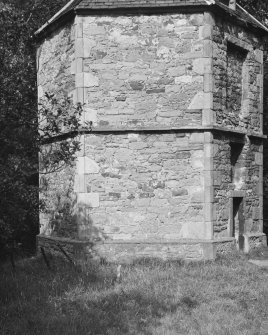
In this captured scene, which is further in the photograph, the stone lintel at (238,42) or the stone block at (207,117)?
the stone lintel at (238,42)

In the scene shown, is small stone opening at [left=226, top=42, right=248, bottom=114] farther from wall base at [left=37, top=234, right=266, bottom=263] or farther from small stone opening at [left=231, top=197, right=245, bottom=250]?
wall base at [left=37, top=234, right=266, bottom=263]

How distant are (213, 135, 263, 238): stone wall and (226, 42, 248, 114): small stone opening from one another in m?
0.94

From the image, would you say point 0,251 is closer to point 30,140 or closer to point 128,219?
point 128,219

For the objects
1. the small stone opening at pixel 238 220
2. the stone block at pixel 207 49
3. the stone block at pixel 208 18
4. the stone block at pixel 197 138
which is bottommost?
the small stone opening at pixel 238 220

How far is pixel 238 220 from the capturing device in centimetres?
1351

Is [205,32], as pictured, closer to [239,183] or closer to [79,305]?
[239,183]

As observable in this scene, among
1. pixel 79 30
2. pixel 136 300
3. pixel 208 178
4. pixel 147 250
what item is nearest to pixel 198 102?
pixel 208 178

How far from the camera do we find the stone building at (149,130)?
12.0 m

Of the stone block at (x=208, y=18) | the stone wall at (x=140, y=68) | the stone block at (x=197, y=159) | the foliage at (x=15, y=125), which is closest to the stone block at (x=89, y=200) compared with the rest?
the stone wall at (x=140, y=68)

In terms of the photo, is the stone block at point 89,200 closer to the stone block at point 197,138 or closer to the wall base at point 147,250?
the wall base at point 147,250

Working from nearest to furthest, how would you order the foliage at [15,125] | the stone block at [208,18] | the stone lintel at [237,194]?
the foliage at [15,125]
the stone block at [208,18]
the stone lintel at [237,194]

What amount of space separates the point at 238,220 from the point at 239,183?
986 millimetres

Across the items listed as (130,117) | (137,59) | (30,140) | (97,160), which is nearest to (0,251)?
(97,160)

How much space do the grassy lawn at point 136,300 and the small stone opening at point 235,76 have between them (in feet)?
14.3
